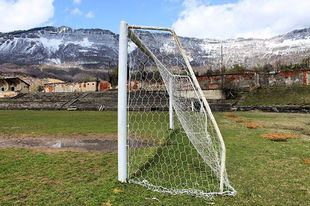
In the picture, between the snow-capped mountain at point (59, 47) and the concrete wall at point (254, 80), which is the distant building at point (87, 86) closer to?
Answer: the concrete wall at point (254, 80)

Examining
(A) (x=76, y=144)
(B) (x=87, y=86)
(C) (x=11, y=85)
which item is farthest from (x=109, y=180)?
(C) (x=11, y=85)

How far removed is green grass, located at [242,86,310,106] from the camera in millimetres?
18895

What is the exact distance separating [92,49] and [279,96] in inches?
5618

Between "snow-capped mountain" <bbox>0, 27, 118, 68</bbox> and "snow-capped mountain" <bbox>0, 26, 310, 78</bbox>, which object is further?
"snow-capped mountain" <bbox>0, 27, 118, 68</bbox>

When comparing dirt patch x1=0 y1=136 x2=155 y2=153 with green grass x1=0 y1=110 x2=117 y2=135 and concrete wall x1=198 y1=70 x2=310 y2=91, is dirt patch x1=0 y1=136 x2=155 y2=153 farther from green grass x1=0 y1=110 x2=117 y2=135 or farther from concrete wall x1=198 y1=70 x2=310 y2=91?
concrete wall x1=198 y1=70 x2=310 y2=91

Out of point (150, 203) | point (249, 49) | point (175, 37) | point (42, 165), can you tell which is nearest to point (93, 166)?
point (42, 165)

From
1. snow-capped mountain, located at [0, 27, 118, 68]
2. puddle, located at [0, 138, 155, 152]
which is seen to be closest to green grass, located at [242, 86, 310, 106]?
puddle, located at [0, 138, 155, 152]

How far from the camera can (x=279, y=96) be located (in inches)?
812

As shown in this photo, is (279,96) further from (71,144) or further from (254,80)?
(71,144)

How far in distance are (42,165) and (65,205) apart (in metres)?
1.69

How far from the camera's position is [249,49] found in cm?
9312

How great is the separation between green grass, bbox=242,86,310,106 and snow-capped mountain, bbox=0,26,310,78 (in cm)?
4482

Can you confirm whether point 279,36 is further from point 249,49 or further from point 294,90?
point 294,90

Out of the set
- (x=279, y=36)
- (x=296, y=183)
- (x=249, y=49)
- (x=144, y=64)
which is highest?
(x=279, y=36)
